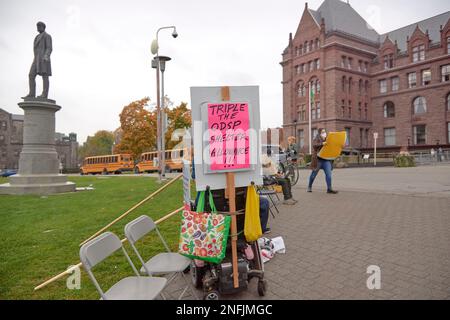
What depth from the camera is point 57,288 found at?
131 inches

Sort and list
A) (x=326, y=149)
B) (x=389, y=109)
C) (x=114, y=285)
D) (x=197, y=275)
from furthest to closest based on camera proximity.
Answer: (x=389, y=109), (x=326, y=149), (x=197, y=275), (x=114, y=285)

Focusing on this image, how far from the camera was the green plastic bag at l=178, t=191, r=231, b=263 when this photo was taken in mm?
2883

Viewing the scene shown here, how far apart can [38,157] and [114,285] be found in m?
12.6

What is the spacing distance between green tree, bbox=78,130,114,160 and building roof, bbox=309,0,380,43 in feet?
251

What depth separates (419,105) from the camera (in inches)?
1868

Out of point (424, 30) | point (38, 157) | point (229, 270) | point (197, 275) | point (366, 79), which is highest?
point (424, 30)

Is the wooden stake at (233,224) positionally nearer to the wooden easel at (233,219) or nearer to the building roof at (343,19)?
the wooden easel at (233,219)

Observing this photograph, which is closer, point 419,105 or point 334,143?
point 334,143

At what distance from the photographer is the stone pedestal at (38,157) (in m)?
12.5

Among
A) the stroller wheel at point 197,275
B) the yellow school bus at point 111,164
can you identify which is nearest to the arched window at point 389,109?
the yellow school bus at point 111,164

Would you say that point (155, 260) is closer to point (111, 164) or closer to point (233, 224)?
point (233, 224)

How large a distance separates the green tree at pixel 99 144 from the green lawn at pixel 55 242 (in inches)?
3730

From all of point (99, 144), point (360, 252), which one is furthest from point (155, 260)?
point (99, 144)

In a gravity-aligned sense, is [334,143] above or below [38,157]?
above
